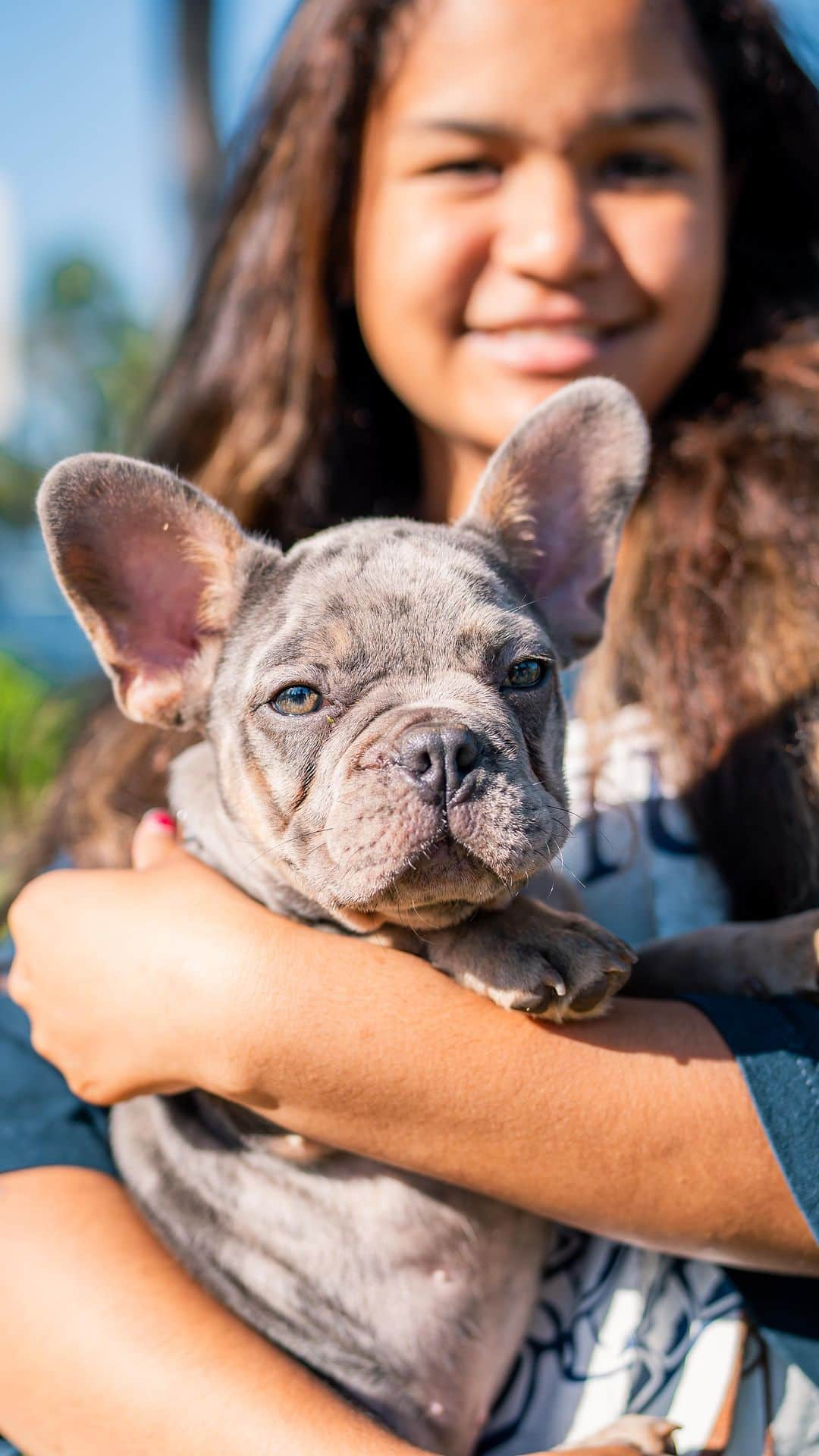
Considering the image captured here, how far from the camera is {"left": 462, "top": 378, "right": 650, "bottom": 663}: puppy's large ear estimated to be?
2.82m

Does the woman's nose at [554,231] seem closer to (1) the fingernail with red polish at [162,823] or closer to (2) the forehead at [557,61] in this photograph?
(2) the forehead at [557,61]

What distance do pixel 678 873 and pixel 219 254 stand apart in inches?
111

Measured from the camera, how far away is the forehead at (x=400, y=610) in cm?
245

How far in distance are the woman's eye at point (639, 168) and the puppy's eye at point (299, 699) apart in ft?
6.14

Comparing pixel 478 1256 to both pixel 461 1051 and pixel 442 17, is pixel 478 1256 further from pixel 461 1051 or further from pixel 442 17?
pixel 442 17

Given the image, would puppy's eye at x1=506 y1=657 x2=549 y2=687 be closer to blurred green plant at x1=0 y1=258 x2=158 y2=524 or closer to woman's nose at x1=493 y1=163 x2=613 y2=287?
woman's nose at x1=493 y1=163 x2=613 y2=287

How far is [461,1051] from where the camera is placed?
238cm

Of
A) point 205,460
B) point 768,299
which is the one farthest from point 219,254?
point 768,299

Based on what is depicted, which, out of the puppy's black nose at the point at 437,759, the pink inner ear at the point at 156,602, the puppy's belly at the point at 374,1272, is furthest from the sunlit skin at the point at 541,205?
the puppy's belly at the point at 374,1272

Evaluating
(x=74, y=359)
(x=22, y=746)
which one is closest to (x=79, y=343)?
(x=74, y=359)

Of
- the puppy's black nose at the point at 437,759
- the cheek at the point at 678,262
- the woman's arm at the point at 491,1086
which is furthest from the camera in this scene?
the cheek at the point at 678,262

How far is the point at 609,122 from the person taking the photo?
10.8 feet

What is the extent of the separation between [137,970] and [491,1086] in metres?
0.75

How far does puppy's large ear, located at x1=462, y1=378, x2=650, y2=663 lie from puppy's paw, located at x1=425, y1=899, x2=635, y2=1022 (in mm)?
815
